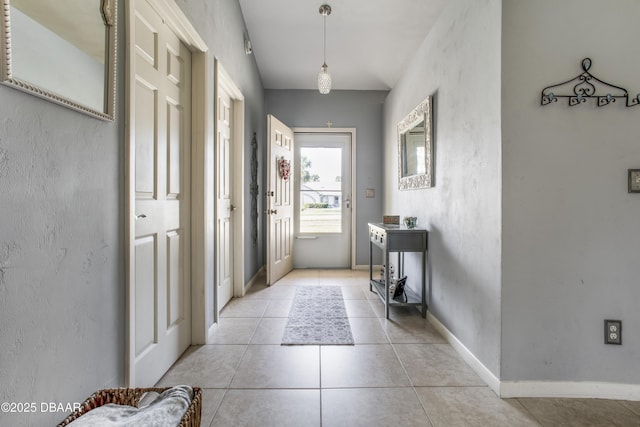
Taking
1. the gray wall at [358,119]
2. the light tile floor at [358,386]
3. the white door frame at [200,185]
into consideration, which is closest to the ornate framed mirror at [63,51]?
the white door frame at [200,185]

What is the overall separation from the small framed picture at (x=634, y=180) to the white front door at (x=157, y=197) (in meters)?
2.45

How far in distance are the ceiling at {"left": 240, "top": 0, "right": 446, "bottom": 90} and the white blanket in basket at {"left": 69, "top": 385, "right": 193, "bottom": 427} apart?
10.6ft

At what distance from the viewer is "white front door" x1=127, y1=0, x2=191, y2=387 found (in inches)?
59.9

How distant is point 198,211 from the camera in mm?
2211

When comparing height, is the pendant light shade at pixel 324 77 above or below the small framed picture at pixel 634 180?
above

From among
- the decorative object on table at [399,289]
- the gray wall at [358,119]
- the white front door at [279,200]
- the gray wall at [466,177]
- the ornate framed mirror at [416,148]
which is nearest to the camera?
the gray wall at [466,177]

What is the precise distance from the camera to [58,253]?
1.03 meters

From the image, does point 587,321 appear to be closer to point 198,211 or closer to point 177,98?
point 198,211

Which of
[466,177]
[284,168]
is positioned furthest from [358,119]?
[466,177]

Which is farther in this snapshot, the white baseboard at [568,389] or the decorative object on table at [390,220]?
the decorative object on table at [390,220]

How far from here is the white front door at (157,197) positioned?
1.52 m

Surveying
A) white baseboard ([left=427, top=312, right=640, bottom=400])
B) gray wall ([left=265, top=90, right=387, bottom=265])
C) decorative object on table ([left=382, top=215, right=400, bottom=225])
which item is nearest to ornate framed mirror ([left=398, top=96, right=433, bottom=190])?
decorative object on table ([left=382, top=215, right=400, bottom=225])

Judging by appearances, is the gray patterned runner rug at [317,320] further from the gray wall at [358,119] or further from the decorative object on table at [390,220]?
the gray wall at [358,119]

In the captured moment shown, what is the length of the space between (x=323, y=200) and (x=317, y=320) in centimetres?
240
